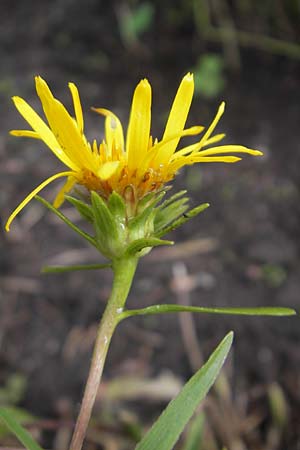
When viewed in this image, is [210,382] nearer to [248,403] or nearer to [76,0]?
[248,403]

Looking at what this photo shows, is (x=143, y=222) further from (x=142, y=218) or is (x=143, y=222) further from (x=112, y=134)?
(x=112, y=134)

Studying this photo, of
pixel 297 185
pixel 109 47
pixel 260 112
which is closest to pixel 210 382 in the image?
pixel 297 185

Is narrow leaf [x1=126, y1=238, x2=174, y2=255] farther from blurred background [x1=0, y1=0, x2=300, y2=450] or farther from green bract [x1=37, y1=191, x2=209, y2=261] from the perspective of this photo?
blurred background [x1=0, y1=0, x2=300, y2=450]

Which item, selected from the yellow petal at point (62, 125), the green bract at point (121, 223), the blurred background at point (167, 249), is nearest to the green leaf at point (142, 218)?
→ the green bract at point (121, 223)


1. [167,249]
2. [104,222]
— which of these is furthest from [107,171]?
[167,249]

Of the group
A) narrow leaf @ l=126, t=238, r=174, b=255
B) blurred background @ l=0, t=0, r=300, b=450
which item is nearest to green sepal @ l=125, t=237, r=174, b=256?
narrow leaf @ l=126, t=238, r=174, b=255

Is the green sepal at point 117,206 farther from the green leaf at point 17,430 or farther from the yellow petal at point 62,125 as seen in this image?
the green leaf at point 17,430
